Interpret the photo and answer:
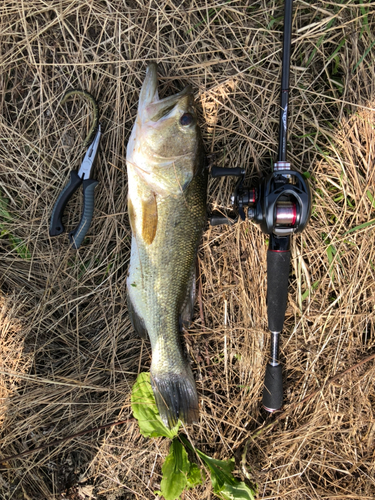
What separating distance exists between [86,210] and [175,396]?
1752 millimetres

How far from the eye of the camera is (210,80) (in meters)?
2.57

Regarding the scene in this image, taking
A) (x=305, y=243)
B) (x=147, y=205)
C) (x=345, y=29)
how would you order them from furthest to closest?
(x=305, y=243) → (x=345, y=29) → (x=147, y=205)

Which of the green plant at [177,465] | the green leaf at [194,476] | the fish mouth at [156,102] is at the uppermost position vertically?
the fish mouth at [156,102]

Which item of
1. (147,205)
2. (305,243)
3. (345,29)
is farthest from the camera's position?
(305,243)

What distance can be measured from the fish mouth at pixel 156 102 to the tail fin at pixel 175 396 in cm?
203

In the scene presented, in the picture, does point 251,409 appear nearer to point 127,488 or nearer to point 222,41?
point 127,488

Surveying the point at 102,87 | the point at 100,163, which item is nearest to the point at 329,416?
the point at 100,163

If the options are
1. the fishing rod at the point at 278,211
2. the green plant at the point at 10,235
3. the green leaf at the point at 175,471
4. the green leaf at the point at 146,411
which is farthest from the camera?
the green plant at the point at 10,235

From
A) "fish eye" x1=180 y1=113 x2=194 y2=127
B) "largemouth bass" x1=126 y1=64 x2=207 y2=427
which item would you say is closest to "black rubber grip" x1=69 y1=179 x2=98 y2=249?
"largemouth bass" x1=126 y1=64 x2=207 y2=427

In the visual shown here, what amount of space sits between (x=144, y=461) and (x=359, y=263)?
2.68 metres

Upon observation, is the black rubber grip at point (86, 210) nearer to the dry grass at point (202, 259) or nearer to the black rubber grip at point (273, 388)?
the dry grass at point (202, 259)

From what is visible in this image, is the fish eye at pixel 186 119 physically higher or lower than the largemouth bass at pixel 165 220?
higher

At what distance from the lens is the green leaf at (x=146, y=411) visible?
2.58 metres

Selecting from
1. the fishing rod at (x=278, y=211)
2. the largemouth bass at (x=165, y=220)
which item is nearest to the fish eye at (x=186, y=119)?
the largemouth bass at (x=165, y=220)
